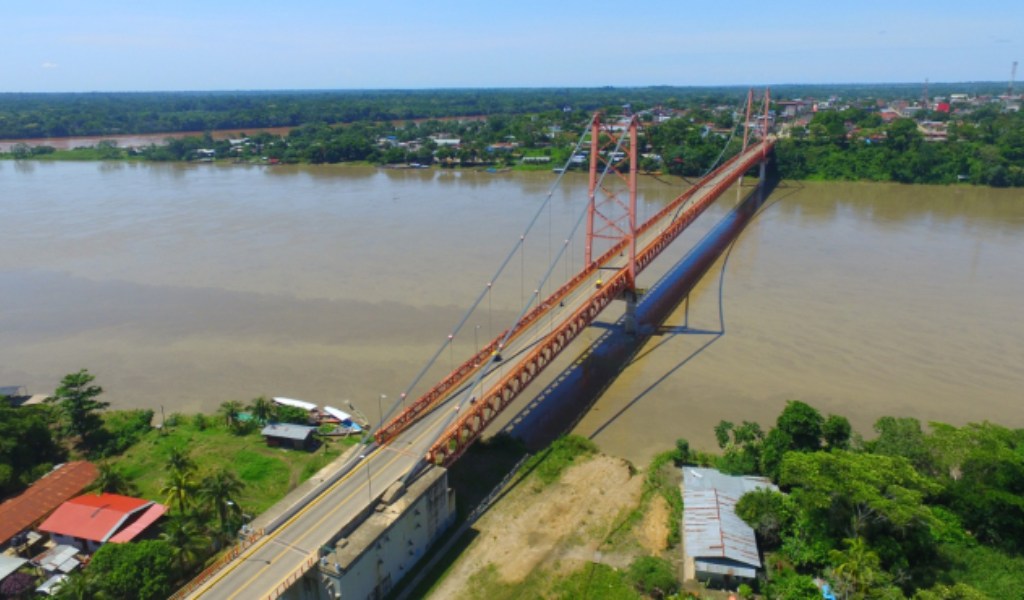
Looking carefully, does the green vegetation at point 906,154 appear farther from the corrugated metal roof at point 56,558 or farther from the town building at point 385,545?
the corrugated metal roof at point 56,558

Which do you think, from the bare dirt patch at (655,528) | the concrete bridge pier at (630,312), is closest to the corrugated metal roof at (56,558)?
the bare dirt patch at (655,528)

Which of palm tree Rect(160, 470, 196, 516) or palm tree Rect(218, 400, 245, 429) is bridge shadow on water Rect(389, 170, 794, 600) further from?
palm tree Rect(218, 400, 245, 429)

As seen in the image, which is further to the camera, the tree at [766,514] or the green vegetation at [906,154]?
the green vegetation at [906,154]

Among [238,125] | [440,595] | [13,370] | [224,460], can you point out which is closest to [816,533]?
[440,595]

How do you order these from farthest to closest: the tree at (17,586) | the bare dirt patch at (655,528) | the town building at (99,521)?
1. the bare dirt patch at (655,528)
2. the town building at (99,521)
3. the tree at (17,586)

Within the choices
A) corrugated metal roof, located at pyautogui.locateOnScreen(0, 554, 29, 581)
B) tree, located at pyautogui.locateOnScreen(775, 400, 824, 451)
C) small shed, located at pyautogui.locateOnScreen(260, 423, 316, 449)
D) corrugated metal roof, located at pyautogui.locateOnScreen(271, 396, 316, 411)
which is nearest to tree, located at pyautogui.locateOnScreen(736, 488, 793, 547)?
tree, located at pyautogui.locateOnScreen(775, 400, 824, 451)
